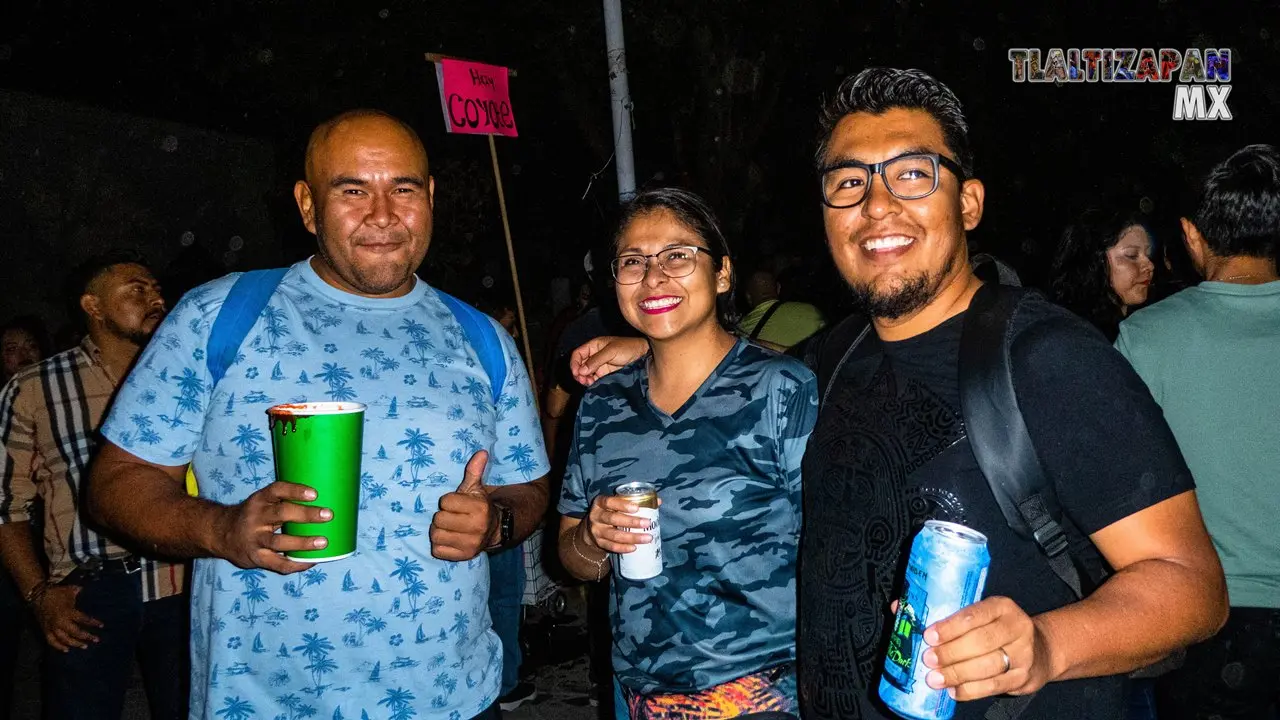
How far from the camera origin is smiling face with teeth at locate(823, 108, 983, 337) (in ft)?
7.11

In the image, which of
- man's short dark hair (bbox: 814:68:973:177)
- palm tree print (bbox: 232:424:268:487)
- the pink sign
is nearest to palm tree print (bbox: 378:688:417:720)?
palm tree print (bbox: 232:424:268:487)

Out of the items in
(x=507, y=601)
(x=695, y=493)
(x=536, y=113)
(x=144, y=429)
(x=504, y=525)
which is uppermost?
(x=536, y=113)

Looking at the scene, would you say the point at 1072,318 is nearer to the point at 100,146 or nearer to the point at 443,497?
the point at 443,497

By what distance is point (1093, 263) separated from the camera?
A: 4582mm

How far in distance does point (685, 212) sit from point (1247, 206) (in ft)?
6.92

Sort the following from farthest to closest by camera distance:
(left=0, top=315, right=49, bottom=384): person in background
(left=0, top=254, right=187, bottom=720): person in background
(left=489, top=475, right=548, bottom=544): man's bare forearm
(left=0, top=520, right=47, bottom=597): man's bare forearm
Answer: (left=0, top=315, right=49, bottom=384): person in background < (left=0, top=520, right=47, bottom=597): man's bare forearm < (left=0, top=254, right=187, bottom=720): person in background < (left=489, top=475, right=548, bottom=544): man's bare forearm

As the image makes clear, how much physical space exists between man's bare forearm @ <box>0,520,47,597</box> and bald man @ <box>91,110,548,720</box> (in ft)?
7.16

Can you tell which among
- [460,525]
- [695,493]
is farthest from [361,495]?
[695,493]

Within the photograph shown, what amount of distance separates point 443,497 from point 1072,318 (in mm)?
1650

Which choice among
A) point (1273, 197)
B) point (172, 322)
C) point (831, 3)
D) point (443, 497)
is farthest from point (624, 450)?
point (831, 3)

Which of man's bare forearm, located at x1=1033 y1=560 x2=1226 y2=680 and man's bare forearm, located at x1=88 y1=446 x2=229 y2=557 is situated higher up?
man's bare forearm, located at x1=88 y1=446 x2=229 y2=557

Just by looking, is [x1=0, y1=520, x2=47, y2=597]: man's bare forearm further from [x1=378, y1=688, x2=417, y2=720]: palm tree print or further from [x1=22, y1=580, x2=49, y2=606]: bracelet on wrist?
[x1=378, y1=688, x2=417, y2=720]: palm tree print

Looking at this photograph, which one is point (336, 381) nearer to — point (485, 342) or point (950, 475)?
point (485, 342)

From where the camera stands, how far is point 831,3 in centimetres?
1506
